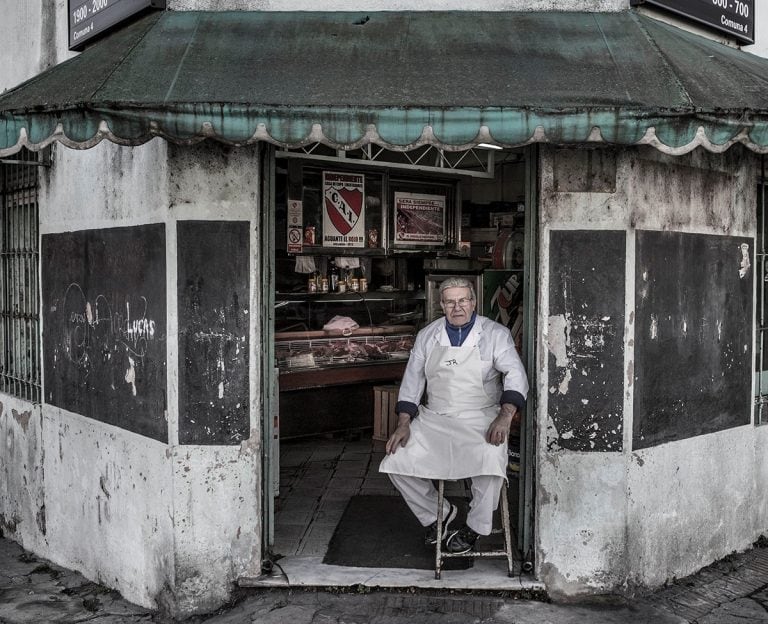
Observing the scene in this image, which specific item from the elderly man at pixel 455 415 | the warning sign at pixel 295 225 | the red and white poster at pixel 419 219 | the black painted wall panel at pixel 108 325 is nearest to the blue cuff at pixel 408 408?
the elderly man at pixel 455 415

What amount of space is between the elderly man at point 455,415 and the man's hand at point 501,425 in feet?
0.29

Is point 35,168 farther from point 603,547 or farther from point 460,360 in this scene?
point 603,547

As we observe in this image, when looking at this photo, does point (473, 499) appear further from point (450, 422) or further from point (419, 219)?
point (419, 219)

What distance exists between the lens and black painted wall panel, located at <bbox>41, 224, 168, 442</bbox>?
17.4 feet

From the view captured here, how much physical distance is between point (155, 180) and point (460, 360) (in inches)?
92.9

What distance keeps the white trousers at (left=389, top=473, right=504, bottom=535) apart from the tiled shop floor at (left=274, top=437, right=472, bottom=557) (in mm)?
751

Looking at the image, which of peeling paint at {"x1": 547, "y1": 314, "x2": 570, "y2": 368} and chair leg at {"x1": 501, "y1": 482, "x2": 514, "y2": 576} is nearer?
peeling paint at {"x1": 547, "y1": 314, "x2": 570, "y2": 368}

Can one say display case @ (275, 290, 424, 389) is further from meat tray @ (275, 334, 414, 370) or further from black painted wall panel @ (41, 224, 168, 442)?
black painted wall panel @ (41, 224, 168, 442)

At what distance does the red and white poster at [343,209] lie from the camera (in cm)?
972

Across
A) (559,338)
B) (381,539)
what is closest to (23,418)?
(381,539)

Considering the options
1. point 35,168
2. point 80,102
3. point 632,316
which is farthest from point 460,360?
point 35,168

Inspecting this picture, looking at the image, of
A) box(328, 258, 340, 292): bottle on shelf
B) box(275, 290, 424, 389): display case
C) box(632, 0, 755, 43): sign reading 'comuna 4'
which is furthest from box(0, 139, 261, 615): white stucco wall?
box(328, 258, 340, 292): bottle on shelf

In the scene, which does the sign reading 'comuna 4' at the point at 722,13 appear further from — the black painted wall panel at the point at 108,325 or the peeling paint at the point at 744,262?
the black painted wall panel at the point at 108,325

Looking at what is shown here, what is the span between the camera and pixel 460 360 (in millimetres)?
5734
